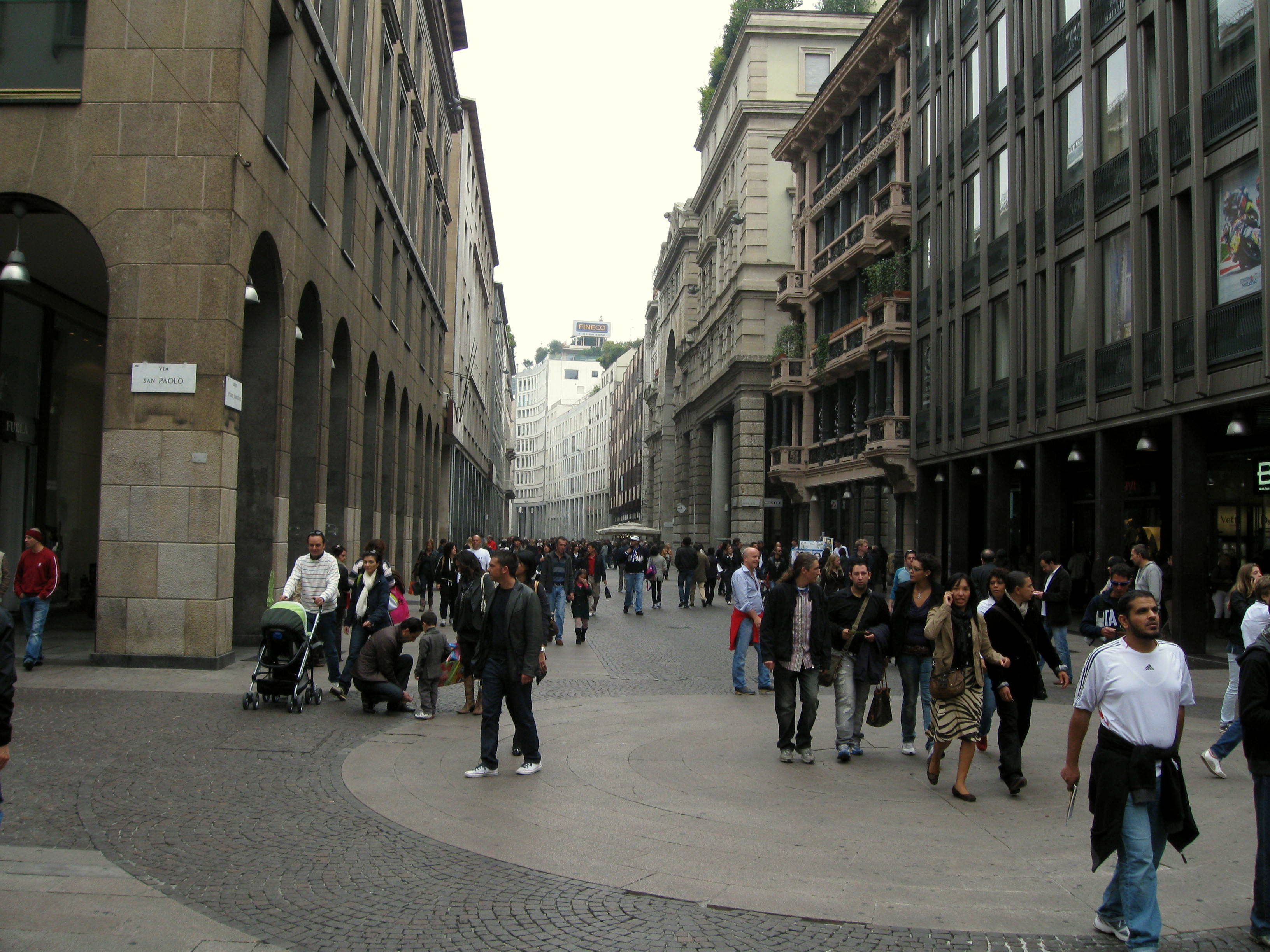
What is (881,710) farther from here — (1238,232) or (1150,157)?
(1150,157)

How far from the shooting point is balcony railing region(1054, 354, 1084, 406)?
23.1 meters

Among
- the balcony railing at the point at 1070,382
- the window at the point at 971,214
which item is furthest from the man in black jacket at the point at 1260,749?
the window at the point at 971,214

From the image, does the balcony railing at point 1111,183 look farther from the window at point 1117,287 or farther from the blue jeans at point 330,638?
the blue jeans at point 330,638

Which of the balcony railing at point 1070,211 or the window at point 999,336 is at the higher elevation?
the balcony railing at point 1070,211

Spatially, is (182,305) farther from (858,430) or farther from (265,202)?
(858,430)

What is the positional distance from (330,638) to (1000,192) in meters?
21.4

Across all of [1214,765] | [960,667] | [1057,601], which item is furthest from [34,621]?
[1057,601]

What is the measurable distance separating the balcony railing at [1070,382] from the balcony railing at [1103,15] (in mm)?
6620

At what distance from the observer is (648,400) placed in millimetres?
86875

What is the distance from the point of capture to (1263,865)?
5.20 metres

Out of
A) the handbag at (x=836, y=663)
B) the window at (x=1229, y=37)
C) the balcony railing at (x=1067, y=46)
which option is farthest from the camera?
the balcony railing at (x=1067, y=46)

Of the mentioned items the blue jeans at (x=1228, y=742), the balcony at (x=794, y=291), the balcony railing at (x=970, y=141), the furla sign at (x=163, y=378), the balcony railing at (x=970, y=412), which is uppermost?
the balcony railing at (x=970, y=141)

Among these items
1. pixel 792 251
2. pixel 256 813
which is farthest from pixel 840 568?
pixel 792 251

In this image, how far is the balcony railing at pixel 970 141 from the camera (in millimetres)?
28703
